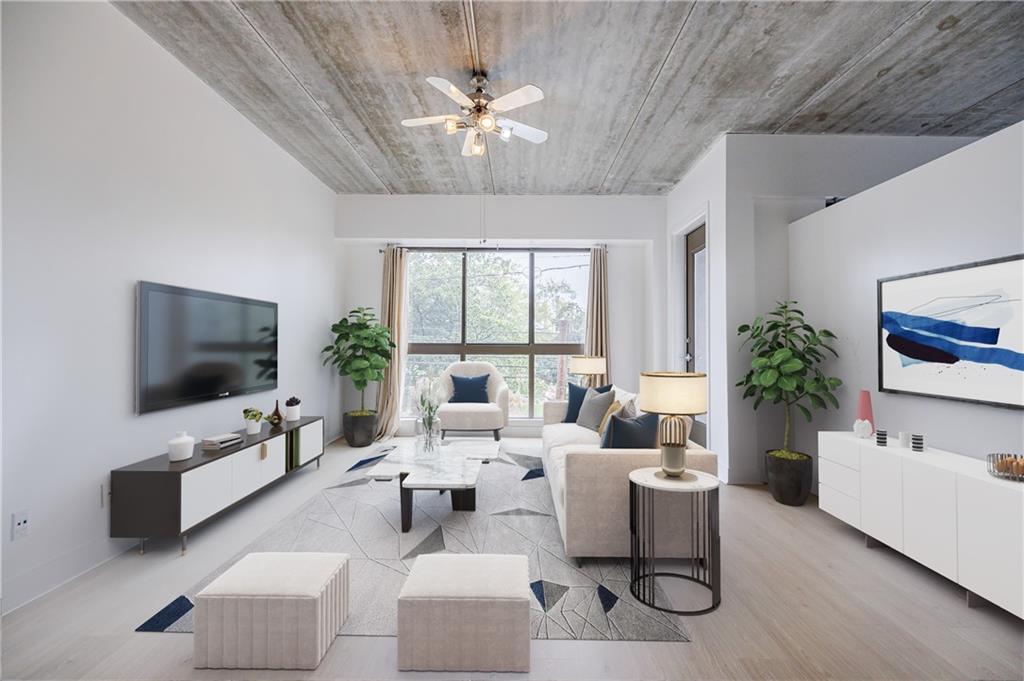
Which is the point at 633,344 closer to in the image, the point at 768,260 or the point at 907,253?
the point at 768,260

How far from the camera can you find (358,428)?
558cm

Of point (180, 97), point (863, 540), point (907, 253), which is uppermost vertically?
point (180, 97)

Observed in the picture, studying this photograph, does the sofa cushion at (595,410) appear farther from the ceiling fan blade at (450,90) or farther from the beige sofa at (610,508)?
the ceiling fan blade at (450,90)

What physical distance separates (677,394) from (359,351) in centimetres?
437

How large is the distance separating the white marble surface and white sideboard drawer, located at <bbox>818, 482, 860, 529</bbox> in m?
1.16

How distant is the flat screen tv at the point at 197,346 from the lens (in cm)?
289

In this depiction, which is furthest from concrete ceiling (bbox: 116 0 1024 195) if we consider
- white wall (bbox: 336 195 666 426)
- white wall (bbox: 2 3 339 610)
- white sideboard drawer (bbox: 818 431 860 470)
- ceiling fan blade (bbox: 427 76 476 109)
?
white sideboard drawer (bbox: 818 431 860 470)

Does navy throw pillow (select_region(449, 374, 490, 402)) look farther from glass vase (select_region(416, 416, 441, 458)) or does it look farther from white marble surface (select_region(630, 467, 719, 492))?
white marble surface (select_region(630, 467, 719, 492))

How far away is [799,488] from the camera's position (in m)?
3.60

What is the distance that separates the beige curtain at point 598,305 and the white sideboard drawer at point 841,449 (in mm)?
3290

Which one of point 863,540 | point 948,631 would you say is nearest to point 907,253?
point 863,540

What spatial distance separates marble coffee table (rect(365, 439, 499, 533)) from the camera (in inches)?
121

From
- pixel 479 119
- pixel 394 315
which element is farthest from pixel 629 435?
pixel 394 315

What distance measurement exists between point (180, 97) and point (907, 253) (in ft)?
16.3
